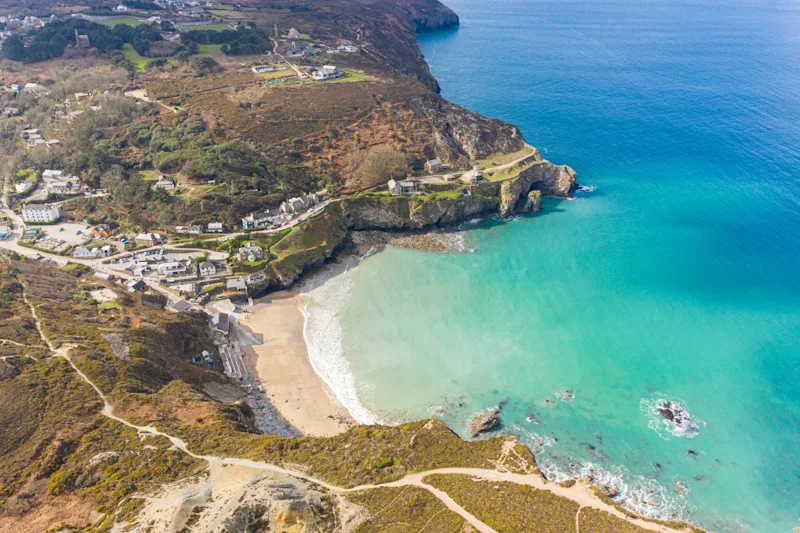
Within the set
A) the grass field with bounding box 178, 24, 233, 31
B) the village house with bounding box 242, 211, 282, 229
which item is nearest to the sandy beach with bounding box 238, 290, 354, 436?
the village house with bounding box 242, 211, 282, 229

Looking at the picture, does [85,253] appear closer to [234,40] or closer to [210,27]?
[234,40]

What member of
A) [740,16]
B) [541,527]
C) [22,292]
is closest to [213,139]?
[22,292]

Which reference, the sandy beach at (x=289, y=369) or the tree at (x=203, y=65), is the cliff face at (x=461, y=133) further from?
the tree at (x=203, y=65)

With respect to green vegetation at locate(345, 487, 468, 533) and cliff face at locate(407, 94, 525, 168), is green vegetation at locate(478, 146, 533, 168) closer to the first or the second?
cliff face at locate(407, 94, 525, 168)

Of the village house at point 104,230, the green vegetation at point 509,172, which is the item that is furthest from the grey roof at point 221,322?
the green vegetation at point 509,172

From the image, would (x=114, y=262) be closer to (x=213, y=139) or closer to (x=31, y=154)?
(x=213, y=139)
